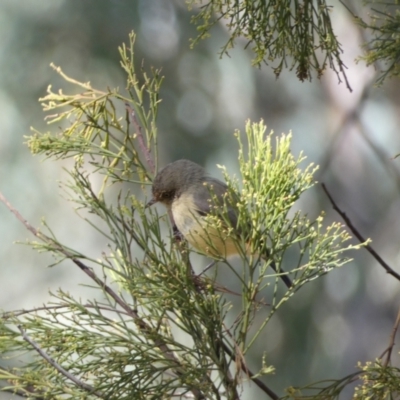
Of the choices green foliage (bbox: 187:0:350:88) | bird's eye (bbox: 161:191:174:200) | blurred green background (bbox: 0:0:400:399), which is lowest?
bird's eye (bbox: 161:191:174:200)

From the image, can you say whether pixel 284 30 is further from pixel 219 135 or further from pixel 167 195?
pixel 219 135

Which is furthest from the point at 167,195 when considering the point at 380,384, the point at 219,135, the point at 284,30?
the point at 219,135

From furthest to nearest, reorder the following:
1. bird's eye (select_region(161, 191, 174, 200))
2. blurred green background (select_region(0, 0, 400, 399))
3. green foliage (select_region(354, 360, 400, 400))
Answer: blurred green background (select_region(0, 0, 400, 399)) → bird's eye (select_region(161, 191, 174, 200)) → green foliage (select_region(354, 360, 400, 400))

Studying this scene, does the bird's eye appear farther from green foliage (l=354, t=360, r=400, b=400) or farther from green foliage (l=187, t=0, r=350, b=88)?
green foliage (l=354, t=360, r=400, b=400)

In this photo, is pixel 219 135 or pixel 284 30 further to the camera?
pixel 219 135

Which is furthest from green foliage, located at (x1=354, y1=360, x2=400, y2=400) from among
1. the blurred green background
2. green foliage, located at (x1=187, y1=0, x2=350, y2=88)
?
the blurred green background

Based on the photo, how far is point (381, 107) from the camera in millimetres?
2582

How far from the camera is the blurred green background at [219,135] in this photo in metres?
2.21

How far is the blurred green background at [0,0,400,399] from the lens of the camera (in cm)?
221

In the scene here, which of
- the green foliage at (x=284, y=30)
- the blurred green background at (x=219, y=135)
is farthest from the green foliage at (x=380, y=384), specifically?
the blurred green background at (x=219, y=135)

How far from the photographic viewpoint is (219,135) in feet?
7.72

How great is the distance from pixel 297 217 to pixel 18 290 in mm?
1661

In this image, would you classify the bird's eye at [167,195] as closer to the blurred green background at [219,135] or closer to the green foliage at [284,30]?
the green foliage at [284,30]

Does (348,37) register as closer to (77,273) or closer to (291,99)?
(291,99)
